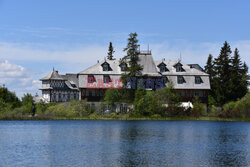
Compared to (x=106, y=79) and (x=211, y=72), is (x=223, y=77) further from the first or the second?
(x=106, y=79)

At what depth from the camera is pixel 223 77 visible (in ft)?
306

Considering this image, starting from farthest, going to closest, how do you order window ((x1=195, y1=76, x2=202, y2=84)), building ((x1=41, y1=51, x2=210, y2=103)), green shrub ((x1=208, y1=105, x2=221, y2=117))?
window ((x1=195, y1=76, x2=202, y2=84)) → building ((x1=41, y1=51, x2=210, y2=103)) → green shrub ((x1=208, y1=105, x2=221, y2=117))

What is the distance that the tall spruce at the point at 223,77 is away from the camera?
92062 millimetres

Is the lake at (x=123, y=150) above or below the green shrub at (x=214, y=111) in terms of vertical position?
below

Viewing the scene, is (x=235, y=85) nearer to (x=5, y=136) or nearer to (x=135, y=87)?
(x=135, y=87)

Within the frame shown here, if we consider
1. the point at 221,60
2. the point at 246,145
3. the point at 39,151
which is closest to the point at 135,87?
the point at 221,60

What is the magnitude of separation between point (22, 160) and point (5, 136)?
59.5 feet

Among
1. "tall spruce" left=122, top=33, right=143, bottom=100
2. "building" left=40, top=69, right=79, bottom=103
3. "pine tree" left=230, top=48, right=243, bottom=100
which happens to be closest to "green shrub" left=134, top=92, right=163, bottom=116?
"tall spruce" left=122, top=33, right=143, bottom=100

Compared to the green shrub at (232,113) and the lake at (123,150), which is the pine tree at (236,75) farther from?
the lake at (123,150)

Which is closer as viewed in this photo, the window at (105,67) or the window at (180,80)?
the window at (105,67)

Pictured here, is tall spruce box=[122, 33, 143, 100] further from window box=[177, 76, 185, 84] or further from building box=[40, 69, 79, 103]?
building box=[40, 69, 79, 103]

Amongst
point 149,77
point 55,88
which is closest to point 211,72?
point 149,77

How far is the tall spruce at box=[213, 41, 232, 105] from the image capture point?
9206 cm

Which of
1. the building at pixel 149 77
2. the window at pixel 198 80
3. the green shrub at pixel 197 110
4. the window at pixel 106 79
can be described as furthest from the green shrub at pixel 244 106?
the window at pixel 106 79
